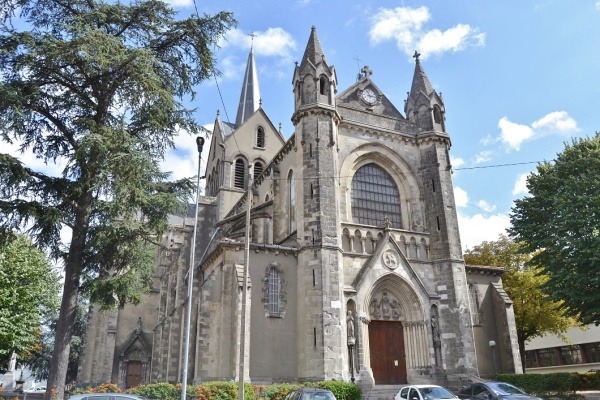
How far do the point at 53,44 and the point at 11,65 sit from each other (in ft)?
6.30

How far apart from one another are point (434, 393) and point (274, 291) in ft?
29.5

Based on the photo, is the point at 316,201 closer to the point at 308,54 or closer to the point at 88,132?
the point at 308,54

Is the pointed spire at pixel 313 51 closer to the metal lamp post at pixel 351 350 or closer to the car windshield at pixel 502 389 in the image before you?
the metal lamp post at pixel 351 350

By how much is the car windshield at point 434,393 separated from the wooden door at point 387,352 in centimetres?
734

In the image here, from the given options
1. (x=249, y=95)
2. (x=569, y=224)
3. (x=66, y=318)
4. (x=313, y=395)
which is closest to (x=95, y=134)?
(x=66, y=318)

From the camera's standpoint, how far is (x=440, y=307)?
76.3 feet

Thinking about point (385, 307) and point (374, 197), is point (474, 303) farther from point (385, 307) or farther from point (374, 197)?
point (374, 197)

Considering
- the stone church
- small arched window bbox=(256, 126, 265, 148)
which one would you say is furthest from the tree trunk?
small arched window bbox=(256, 126, 265, 148)

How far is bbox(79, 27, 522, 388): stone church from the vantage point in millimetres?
20266

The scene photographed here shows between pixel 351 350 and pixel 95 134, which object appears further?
pixel 351 350

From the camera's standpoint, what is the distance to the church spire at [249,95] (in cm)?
4919

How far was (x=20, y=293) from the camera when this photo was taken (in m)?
25.1

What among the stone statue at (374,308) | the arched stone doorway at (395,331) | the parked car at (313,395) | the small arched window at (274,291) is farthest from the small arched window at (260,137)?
the parked car at (313,395)

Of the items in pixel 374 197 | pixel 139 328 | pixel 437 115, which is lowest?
pixel 139 328
